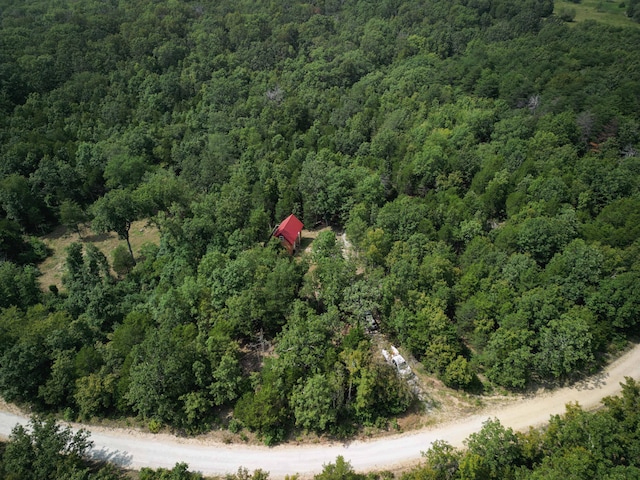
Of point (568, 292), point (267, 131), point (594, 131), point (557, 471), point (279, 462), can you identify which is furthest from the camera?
point (267, 131)

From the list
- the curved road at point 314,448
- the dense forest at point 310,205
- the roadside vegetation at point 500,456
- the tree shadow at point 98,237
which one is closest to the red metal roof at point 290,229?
the dense forest at point 310,205

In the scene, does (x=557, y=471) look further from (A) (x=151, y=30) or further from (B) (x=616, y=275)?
(A) (x=151, y=30)

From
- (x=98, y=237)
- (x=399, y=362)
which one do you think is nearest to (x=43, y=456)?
(x=399, y=362)

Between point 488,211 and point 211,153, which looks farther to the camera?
point 211,153

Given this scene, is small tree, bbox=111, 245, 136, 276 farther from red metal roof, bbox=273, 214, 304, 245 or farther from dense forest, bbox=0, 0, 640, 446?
red metal roof, bbox=273, 214, 304, 245

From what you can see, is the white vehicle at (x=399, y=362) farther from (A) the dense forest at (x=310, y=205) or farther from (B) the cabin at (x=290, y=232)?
(B) the cabin at (x=290, y=232)

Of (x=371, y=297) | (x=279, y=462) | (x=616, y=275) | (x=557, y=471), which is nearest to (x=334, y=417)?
(x=279, y=462)

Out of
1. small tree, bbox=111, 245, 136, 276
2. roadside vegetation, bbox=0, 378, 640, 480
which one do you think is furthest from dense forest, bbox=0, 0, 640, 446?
roadside vegetation, bbox=0, 378, 640, 480
